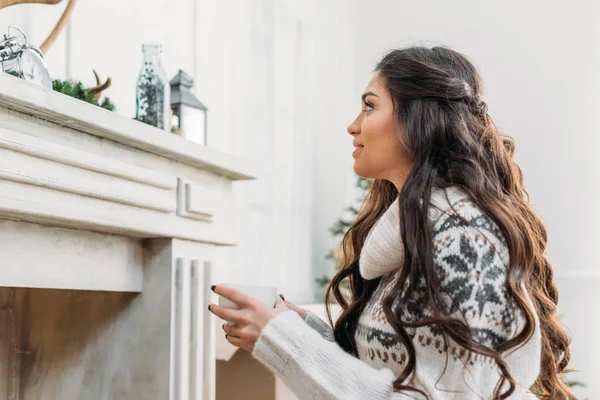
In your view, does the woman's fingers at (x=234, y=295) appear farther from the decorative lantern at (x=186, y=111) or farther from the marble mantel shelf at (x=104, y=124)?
the decorative lantern at (x=186, y=111)

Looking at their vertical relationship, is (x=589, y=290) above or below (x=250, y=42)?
below

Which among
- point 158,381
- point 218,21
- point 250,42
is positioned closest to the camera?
point 158,381

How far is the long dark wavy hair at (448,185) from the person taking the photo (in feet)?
3.79

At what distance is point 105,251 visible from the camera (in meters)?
1.48

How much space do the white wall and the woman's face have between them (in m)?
2.13

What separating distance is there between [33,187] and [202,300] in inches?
22.4

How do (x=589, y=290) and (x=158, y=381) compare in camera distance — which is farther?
(x=589, y=290)

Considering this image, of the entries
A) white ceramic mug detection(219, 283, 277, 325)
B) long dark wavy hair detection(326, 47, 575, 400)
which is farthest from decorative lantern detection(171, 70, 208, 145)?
white ceramic mug detection(219, 283, 277, 325)

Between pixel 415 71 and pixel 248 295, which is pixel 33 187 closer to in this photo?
pixel 248 295

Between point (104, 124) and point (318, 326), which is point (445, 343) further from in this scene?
point (104, 124)

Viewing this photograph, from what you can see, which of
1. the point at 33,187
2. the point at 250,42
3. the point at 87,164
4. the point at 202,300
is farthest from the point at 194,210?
the point at 250,42

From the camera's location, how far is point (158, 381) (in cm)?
157

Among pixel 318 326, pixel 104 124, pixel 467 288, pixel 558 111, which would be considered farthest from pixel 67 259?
pixel 558 111

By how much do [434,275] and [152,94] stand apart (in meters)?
0.83
